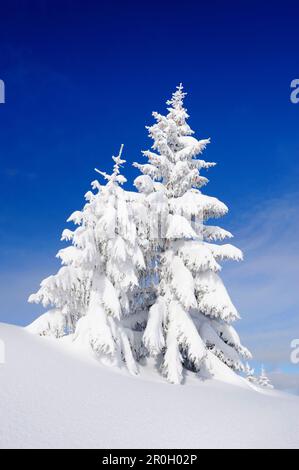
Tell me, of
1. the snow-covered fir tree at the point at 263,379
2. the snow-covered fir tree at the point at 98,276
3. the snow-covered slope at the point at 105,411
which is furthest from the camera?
the snow-covered fir tree at the point at 263,379

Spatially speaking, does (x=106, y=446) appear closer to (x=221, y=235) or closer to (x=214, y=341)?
(x=214, y=341)

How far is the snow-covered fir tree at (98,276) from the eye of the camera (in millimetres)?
16281

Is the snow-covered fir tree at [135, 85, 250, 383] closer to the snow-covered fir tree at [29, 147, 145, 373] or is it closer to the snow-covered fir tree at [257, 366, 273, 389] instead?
the snow-covered fir tree at [29, 147, 145, 373]

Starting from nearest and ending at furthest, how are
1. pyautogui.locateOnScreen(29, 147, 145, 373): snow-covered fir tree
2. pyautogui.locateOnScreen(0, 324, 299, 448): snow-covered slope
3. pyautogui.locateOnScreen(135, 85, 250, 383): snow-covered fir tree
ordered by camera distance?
pyautogui.locateOnScreen(0, 324, 299, 448): snow-covered slope → pyautogui.locateOnScreen(29, 147, 145, 373): snow-covered fir tree → pyautogui.locateOnScreen(135, 85, 250, 383): snow-covered fir tree

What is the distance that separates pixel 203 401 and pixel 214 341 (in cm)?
720

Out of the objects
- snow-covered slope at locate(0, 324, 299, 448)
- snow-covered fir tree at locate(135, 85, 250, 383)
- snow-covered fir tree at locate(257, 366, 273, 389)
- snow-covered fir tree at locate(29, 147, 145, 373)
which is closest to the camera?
snow-covered slope at locate(0, 324, 299, 448)

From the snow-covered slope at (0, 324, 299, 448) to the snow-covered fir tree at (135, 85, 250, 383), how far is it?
3568 mm

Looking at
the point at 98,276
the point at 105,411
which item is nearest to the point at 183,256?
the point at 98,276

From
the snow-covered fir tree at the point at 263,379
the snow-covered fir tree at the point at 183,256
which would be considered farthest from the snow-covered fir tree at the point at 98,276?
the snow-covered fir tree at the point at 263,379

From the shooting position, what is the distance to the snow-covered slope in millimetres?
7961

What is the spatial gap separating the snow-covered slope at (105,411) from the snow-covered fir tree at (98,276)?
1.96 metres

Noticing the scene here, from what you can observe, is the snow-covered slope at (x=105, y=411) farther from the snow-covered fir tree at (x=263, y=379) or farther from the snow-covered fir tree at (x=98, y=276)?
the snow-covered fir tree at (x=263, y=379)

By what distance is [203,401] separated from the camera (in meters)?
13.0

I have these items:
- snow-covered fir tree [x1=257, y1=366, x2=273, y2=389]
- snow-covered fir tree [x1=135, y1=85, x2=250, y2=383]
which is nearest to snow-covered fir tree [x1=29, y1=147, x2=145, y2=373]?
snow-covered fir tree [x1=135, y1=85, x2=250, y2=383]
